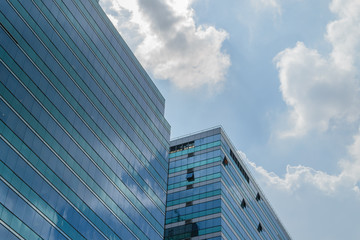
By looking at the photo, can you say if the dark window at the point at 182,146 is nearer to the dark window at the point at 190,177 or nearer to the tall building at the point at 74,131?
the dark window at the point at 190,177

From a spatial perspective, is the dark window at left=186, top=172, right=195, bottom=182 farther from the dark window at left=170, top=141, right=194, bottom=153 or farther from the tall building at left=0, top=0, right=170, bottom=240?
the tall building at left=0, top=0, right=170, bottom=240

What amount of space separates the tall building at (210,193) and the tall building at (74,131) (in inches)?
852

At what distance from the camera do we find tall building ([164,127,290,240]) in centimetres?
11412

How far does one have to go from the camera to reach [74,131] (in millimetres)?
72750

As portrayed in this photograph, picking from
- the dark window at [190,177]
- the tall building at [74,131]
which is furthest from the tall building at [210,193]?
the tall building at [74,131]

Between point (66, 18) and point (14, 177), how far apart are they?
2800cm

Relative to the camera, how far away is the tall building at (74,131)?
2398 inches

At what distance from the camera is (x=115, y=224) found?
77500mm

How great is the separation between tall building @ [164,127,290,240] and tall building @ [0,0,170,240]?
21642 millimetres

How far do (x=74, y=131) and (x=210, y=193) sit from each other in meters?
51.8

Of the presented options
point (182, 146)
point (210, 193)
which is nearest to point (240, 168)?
point (182, 146)

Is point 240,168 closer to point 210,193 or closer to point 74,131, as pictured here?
point 210,193

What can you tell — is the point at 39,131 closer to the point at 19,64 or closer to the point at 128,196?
the point at 19,64

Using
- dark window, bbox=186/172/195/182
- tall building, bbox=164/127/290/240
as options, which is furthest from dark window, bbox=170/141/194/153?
dark window, bbox=186/172/195/182
